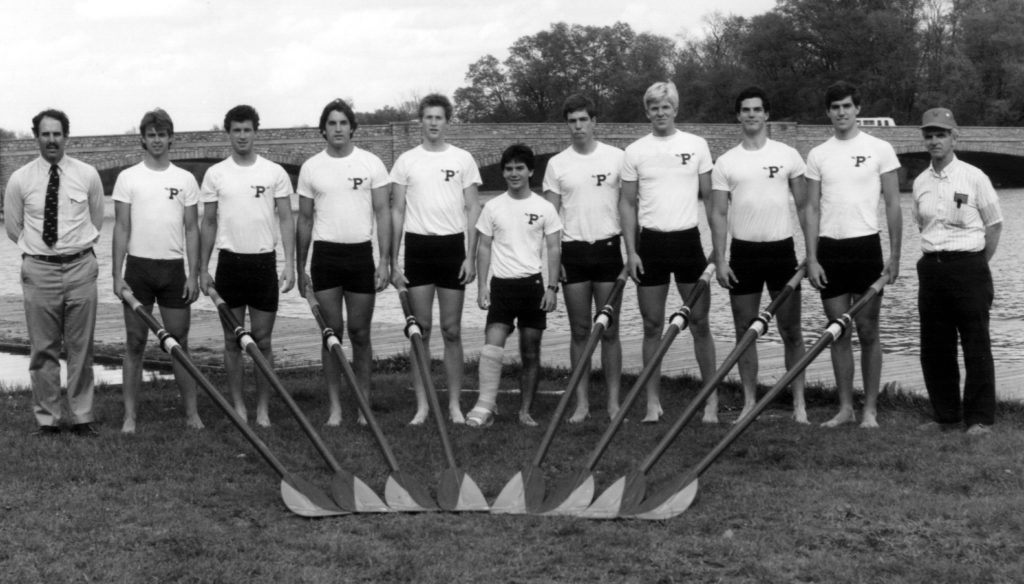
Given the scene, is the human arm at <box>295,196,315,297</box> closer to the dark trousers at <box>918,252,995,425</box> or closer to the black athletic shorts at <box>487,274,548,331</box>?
the black athletic shorts at <box>487,274,548,331</box>

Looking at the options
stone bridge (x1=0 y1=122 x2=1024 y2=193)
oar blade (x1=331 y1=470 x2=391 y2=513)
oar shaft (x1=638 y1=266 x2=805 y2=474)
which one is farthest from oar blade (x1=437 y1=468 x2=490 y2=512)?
stone bridge (x1=0 y1=122 x2=1024 y2=193)

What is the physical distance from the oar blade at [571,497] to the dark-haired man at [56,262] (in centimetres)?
312

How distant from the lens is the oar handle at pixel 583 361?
19.8 ft

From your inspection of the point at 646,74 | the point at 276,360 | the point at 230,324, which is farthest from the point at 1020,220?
the point at 646,74

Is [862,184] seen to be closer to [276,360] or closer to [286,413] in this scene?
[286,413]

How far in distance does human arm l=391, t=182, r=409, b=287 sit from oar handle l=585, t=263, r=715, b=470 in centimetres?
153

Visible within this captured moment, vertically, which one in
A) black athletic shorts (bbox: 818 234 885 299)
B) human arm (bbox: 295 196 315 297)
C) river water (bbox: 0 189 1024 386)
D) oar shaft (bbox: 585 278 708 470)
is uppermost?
human arm (bbox: 295 196 315 297)

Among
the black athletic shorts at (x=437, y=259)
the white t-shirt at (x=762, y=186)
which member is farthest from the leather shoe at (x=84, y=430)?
the white t-shirt at (x=762, y=186)

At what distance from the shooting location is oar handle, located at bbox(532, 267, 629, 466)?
6.05 meters

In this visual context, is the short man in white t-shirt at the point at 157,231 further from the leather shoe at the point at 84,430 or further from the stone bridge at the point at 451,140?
the stone bridge at the point at 451,140

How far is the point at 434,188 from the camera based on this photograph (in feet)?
23.9

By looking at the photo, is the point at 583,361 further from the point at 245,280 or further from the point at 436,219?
the point at 245,280

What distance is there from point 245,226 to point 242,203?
0.13m

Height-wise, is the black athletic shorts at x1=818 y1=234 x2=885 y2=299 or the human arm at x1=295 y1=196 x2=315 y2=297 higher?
the human arm at x1=295 y1=196 x2=315 y2=297
